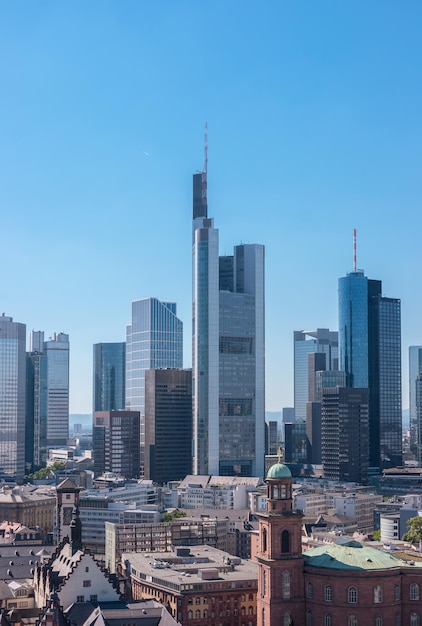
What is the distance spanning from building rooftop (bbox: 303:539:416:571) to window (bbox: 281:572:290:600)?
→ 11.2 feet

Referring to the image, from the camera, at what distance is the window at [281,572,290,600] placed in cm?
12519

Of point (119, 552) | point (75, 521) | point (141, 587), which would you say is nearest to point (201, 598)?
point (141, 587)

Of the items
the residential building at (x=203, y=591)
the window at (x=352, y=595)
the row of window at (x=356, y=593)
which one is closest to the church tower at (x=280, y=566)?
the row of window at (x=356, y=593)

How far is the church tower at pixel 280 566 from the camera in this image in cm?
12475

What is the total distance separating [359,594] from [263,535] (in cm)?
1403

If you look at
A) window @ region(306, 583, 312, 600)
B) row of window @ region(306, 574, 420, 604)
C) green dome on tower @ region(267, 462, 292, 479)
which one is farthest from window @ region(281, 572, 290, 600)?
green dome on tower @ region(267, 462, 292, 479)

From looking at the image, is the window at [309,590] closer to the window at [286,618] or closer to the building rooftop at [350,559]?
the building rooftop at [350,559]

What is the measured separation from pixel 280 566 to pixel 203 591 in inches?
703

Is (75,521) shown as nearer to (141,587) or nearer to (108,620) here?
(141,587)

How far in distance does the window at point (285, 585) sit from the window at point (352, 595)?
7685mm

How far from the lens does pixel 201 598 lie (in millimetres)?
138000

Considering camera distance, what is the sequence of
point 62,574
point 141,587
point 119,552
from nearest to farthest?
point 62,574 → point 141,587 → point 119,552

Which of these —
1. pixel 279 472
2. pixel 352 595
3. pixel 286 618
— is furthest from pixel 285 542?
pixel 352 595

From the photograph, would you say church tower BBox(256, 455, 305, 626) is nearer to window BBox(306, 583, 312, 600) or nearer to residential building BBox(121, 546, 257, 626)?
window BBox(306, 583, 312, 600)
